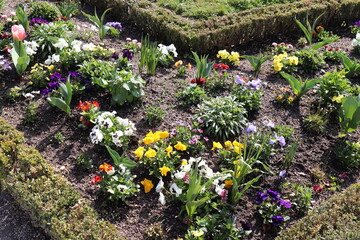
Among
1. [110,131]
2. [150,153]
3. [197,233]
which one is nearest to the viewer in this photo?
[197,233]

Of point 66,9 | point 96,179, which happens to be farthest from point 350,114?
point 66,9

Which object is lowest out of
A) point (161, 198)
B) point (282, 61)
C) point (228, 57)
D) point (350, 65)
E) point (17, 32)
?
point (161, 198)

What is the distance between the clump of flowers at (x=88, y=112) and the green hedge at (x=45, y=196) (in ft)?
2.33

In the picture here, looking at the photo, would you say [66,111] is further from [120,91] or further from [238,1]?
[238,1]

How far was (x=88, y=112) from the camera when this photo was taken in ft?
15.6

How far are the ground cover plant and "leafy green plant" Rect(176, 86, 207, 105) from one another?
0.7 inches

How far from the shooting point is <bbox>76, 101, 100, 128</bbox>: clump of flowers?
15.4 feet

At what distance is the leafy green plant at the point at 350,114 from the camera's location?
451 cm

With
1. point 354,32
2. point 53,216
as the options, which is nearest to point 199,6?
point 354,32

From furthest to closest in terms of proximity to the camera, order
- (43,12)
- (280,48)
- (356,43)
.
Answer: (43,12) < (356,43) < (280,48)

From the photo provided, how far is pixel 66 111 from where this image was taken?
476 centimetres

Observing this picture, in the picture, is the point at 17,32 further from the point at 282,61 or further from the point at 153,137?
the point at 282,61

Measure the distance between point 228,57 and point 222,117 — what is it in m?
1.64

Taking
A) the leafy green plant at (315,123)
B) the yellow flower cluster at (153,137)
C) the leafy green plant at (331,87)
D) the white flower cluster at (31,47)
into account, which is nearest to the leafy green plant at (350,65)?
the leafy green plant at (331,87)
